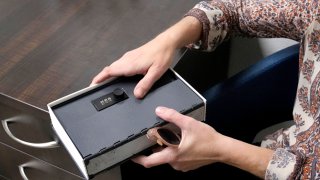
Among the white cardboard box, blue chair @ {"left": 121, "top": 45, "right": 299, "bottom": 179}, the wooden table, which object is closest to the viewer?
the white cardboard box

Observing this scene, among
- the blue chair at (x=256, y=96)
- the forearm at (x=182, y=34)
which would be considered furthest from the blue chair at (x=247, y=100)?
the forearm at (x=182, y=34)

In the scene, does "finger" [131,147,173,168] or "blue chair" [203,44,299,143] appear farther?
"blue chair" [203,44,299,143]

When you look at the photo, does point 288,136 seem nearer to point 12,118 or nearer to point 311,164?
point 311,164

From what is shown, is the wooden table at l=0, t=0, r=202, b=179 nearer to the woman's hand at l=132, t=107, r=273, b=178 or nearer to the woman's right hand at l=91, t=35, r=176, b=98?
the woman's right hand at l=91, t=35, r=176, b=98

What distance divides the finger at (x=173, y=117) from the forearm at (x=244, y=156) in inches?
3.7

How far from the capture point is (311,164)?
2.22 ft

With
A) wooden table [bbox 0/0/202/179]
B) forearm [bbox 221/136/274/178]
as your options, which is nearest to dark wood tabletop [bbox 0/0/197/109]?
wooden table [bbox 0/0/202/179]

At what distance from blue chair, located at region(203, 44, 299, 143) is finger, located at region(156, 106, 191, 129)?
281 mm

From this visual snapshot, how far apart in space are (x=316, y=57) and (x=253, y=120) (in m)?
0.26

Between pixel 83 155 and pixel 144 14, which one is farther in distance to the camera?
pixel 144 14

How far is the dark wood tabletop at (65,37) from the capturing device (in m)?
0.75

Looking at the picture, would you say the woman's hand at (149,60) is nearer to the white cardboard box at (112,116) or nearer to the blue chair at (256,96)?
the white cardboard box at (112,116)

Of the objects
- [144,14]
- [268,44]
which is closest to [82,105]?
[144,14]

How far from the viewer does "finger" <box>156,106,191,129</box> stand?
63 cm
